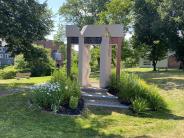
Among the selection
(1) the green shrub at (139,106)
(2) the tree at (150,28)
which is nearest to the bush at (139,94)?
(1) the green shrub at (139,106)

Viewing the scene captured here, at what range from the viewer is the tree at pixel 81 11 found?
55.7m

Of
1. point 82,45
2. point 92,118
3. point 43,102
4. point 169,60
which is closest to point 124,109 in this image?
point 92,118

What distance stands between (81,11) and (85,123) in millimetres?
45915

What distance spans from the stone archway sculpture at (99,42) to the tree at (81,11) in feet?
117

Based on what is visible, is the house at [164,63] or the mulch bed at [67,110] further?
the house at [164,63]

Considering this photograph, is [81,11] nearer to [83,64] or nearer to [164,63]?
[164,63]

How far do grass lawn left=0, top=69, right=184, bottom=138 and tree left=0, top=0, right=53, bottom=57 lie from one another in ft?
19.0

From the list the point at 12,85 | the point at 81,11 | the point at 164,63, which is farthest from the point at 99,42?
the point at 164,63

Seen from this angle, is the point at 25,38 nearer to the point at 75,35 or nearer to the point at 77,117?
the point at 75,35

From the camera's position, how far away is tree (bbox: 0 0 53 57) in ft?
68.7

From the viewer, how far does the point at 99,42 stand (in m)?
19.2

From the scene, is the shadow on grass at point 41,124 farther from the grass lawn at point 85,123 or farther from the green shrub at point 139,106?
the green shrub at point 139,106

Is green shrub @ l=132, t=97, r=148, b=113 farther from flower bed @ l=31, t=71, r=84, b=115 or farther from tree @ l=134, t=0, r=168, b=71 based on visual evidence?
tree @ l=134, t=0, r=168, b=71

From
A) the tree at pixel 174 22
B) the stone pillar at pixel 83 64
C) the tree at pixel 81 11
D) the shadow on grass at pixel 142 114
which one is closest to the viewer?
the shadow on grass at pixel 142 114
